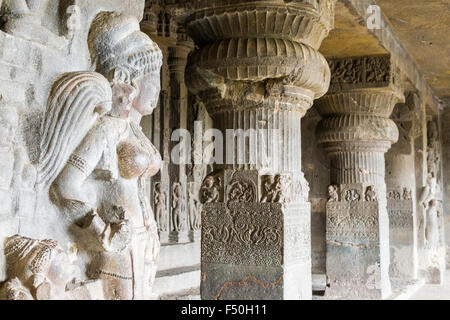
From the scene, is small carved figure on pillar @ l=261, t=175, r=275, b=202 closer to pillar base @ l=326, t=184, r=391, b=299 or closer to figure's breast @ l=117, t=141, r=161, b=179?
figure's breast @ l=117, t=141, r=161, b=179

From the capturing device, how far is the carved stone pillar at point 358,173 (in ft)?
21.5

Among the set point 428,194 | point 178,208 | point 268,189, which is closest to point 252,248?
point 268,189

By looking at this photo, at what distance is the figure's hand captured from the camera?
1.69 meters

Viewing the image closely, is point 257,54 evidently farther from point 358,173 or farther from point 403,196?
point 403,196

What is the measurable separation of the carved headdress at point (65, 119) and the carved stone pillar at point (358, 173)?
17.7ft

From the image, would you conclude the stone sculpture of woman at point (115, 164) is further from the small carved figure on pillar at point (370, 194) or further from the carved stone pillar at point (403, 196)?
the carved stone pillar at point (403, 196)

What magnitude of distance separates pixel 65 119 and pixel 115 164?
0.26m

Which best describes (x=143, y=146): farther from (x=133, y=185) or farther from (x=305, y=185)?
(x=305, y=185)

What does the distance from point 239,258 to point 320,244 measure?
5018 mm

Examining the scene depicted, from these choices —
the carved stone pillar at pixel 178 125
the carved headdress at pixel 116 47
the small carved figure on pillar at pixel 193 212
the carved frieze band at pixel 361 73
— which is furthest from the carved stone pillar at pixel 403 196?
Answer: the carved headdress at pixel 116 47

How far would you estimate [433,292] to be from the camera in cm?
801
